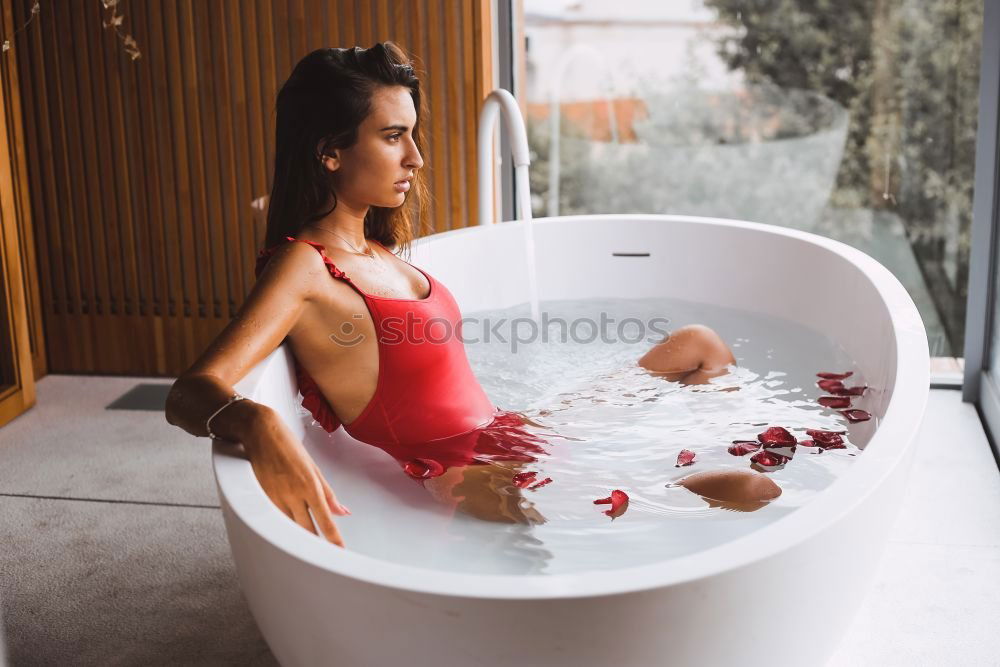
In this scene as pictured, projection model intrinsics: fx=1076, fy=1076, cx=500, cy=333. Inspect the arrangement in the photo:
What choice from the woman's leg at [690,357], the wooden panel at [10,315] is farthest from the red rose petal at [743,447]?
the wooden panel at [10,315]

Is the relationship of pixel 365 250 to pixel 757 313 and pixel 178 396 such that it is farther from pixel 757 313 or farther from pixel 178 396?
pixel 757 313

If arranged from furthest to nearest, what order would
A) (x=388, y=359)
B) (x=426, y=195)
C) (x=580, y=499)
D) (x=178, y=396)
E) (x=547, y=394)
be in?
1. (x=426, y=195)
2. (x=547, y=394)
3. (x=388, y=359)
4. (x=580, y=499)
5. (x=178, y=396)

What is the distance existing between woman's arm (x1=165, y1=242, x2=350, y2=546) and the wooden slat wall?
168 centimetres

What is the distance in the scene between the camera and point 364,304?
5.48ft

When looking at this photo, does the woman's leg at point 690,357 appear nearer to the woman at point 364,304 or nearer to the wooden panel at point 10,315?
the woman at point 364,304

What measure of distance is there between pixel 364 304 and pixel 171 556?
0.82m

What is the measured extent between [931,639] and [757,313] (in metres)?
1.14

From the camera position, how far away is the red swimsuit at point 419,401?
5.53ft

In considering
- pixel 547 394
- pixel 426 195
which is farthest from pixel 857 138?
pixel 547 394

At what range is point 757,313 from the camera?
278 centimetres

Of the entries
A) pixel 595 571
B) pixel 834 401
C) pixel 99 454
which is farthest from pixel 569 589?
pixel 99 454

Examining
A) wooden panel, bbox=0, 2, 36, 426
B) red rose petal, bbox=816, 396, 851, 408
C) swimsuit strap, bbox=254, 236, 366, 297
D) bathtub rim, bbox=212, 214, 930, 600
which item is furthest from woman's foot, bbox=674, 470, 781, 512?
wooden panel, bbox=0, 2, 36, 426

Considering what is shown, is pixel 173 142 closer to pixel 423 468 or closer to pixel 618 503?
pixel 423 468

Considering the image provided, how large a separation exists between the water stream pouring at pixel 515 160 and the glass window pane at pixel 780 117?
647mm
